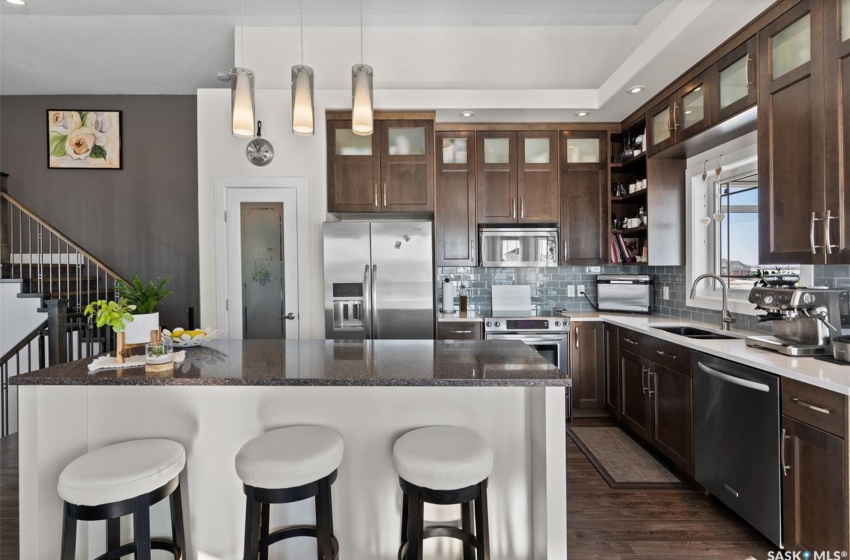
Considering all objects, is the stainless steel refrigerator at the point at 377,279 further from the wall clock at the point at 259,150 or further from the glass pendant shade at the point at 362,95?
the glass pendant shade at the point at 362,95

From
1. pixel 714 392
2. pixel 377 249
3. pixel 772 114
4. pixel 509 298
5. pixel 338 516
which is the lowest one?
pixel 338 516

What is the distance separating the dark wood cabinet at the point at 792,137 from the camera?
6.32 feet

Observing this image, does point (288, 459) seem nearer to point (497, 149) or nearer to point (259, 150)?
point (259, 150)

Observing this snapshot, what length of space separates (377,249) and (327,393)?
70.4 inches

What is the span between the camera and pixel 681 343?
2490 millimetres

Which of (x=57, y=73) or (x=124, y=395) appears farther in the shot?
(x=57, y=73)

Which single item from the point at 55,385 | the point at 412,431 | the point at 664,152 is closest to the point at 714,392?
the point at 412,431

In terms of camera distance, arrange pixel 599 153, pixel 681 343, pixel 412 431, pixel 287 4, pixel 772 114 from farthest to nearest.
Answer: pixel 599 153
pixel 287 4
pixel 681 343
pixel 772 114
pixel 412 431

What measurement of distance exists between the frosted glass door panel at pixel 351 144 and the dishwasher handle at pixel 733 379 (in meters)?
3.00

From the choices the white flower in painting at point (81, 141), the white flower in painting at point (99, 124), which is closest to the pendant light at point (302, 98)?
the white flower in painting at point (99, 124)

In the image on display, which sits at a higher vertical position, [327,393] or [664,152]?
[664,152]

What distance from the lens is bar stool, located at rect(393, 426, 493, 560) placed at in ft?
4.49

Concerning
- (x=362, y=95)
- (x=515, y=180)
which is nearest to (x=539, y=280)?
(x=515, y=180)

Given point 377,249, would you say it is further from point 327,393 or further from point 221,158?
point 327,393
